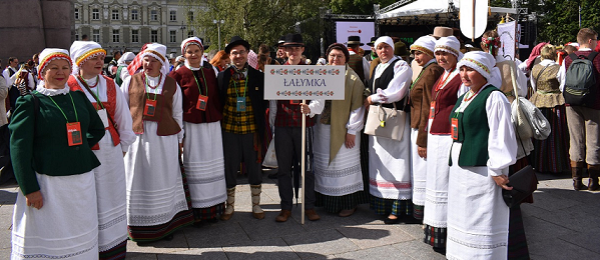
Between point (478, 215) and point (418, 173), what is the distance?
1.57 metres

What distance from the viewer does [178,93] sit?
523 cm

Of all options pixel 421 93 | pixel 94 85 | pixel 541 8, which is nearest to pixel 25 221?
pixel 94 85

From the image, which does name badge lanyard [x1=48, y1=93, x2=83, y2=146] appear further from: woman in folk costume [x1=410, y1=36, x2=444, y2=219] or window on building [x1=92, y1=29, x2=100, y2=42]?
window on building [x1=92, y1=29, x2=100, y2=42]

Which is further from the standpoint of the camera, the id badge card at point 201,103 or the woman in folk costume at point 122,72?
the woman in folk costume at point 122,72

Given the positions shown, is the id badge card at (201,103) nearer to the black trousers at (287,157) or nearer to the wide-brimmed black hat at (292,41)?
the black trousers at (287,157)

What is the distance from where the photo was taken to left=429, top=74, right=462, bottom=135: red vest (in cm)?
455

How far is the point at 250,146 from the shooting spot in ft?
18.8

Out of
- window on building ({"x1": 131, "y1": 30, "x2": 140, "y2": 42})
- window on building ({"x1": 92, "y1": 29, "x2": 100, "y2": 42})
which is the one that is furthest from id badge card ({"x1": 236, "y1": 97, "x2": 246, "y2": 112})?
window on building ({"x1": 131, "y1": 30, "x2": 140, "y2": 42})

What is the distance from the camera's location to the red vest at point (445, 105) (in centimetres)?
455

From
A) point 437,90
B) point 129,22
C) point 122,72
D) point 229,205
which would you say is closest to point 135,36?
point 129,22

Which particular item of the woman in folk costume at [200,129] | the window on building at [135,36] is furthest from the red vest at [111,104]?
the window on building at [135,36]

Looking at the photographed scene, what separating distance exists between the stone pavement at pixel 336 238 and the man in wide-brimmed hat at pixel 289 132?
0.78ft

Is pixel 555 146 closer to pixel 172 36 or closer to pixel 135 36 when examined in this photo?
pixel 172 36

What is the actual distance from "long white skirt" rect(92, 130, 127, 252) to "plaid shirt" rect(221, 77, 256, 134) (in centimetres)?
148
